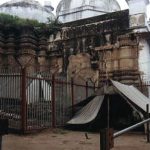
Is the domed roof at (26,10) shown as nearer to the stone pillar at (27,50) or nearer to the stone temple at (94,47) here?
the stone temple at (94,47)

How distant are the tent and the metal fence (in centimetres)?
67

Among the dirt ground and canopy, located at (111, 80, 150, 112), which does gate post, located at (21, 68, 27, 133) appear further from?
canopy, located at (111, 80, 150, 112)

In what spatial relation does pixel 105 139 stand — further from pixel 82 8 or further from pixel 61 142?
pixel 82 8

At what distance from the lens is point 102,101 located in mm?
12500

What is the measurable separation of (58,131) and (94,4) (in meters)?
13.3

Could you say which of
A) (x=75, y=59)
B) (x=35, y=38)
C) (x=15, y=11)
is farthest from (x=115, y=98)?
(x=15, y=11)

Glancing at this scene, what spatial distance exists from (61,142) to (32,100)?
7.52 ft

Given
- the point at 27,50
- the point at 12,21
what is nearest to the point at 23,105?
the point at 27,50

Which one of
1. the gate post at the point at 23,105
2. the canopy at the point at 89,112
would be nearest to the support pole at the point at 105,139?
the gate post at the point at 23,105

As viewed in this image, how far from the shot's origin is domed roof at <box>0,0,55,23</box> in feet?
69.9

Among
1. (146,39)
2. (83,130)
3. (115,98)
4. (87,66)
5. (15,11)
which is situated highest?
(15,11)

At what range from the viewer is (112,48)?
16094 mm

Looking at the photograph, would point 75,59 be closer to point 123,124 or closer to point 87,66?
point 87,66

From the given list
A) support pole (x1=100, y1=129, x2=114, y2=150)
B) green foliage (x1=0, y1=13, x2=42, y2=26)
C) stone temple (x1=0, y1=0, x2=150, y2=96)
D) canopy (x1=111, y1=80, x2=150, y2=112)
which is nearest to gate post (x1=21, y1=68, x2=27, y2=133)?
canopy (x1=111, y1=80, x2=150, y2=112)
